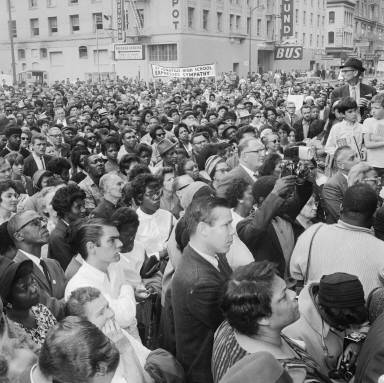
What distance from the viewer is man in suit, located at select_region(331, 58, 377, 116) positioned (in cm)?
788

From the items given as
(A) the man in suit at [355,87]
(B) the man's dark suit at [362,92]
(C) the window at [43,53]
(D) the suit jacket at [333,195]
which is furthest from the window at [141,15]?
(D) the suit jacket at [333,195]

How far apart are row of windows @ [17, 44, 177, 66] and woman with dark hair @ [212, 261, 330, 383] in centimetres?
4404

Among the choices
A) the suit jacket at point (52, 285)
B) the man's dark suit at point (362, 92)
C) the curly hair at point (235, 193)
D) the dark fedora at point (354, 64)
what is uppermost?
the dark fedora at point (354, 64)

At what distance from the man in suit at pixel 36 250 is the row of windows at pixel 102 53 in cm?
4222

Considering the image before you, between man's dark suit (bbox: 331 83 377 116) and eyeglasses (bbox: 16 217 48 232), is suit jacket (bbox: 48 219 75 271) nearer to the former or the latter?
eyeglasses (bbox: 16 217 48 232)

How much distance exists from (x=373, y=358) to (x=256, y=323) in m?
0.54

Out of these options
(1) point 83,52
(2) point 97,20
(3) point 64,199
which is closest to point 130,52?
(3) point 64,199

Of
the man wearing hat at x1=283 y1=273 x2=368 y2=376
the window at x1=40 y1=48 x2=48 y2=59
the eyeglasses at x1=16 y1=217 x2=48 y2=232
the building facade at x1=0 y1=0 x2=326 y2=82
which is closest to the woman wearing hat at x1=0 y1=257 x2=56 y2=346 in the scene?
the eyeglasses at x1=16 y1=217 x2=48 y2=232

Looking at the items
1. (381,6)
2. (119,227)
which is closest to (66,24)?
(119,227)

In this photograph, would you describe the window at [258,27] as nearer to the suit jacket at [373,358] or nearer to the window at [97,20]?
the window at [97,20]

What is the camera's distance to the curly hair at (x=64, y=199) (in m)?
5.13

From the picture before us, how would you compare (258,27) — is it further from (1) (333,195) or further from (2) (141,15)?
(1) (333,195)

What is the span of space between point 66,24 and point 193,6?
1254 cm

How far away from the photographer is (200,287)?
9.56ft
